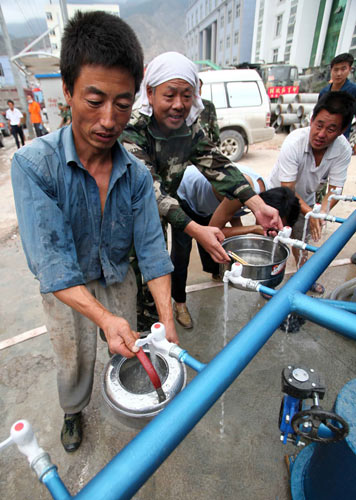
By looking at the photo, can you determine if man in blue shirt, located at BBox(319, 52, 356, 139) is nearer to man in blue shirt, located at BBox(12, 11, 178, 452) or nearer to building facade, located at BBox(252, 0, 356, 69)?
man in blue shirt, located at BBox(12, 11, 178, 452)

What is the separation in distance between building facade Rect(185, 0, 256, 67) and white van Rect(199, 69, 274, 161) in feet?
96.3

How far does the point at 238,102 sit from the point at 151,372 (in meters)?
7.49

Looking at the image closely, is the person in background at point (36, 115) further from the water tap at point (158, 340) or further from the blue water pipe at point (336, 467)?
the blue water pipe at point (336, 467)

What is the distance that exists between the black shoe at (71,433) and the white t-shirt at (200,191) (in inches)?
71.8

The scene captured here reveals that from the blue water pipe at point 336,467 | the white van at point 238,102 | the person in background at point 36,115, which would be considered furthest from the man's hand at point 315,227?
the person in background at point 36,115

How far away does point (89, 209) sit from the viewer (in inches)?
48.3

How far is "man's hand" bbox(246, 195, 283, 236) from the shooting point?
1.92 m

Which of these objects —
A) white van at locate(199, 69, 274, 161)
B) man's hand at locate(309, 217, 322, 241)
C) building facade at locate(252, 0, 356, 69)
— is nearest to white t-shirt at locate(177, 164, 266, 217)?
man's hand at locate(309, 217, 322, 241)

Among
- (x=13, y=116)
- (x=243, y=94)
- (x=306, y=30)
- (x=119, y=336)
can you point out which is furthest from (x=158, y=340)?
(x=306, y=30)

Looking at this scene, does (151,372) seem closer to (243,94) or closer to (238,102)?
(238,102)

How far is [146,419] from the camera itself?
915 mm

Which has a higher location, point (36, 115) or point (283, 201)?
point (36, 115)

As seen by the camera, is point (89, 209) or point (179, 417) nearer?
point (179, 417)

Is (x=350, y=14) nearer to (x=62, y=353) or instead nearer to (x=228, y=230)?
(x=228, y=230)
